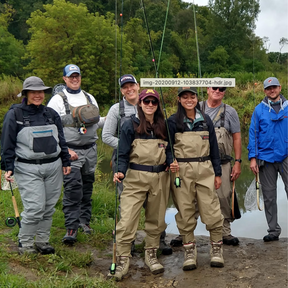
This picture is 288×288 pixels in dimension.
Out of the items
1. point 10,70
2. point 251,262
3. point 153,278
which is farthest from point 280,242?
point 10,70

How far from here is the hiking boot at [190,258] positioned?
4.17 meters

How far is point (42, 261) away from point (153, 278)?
1.14 metres

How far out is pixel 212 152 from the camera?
4.32 m

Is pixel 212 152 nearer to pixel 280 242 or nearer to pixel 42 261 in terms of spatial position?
pixel 280 242

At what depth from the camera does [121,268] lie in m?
4.05

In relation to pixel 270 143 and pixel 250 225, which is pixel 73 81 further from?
pixel 250 225

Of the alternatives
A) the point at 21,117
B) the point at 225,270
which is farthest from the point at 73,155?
the point at 225,270

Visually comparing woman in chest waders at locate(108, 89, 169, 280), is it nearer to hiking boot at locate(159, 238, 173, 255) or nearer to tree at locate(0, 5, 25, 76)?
hiking boot at locate(159, 238, 173, 255)

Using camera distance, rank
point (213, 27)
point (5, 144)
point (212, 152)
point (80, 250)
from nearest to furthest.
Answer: point (5, 144)
point (212, 152)
point (80, 250)
point (213, 27)

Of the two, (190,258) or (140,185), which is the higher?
(140,185)

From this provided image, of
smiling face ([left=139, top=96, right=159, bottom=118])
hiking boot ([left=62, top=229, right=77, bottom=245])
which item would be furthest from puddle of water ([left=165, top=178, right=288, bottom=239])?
smiling face ([left=139, top=96, right=159, bottom=118])

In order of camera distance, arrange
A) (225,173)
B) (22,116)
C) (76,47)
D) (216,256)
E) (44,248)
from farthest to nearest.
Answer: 1. (76,47)
2. (225,173)
3. (44,248)
4. (216,256)
5. (22,116)

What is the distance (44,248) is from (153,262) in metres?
1.18

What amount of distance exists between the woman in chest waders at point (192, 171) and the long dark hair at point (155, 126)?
0.12 metres
